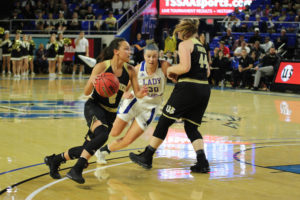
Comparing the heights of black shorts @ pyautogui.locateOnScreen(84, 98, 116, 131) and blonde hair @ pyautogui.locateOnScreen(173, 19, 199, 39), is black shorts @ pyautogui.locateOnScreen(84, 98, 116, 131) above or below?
below

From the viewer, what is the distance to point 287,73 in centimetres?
1772

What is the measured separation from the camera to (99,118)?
5.74 metres

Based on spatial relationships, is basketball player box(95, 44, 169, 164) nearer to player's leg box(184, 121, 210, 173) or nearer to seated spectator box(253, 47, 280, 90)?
player's leg box(184, 121, 210, 173)

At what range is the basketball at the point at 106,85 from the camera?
221 inches

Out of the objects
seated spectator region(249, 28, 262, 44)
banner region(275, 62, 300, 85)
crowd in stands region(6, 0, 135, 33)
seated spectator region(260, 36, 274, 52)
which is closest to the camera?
banner region(275, 62, 300, 85)

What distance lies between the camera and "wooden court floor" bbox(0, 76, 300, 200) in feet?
17.5

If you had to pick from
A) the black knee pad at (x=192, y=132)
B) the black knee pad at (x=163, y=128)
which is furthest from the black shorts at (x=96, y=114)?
the black knee pad at (x=192, y=132)

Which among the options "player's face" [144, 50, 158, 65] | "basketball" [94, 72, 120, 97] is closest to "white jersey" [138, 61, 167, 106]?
"player's face" [144, 50, 158, 65]

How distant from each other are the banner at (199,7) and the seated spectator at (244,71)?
838cm

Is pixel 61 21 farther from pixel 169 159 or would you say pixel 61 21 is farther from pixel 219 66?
pixel 169 159

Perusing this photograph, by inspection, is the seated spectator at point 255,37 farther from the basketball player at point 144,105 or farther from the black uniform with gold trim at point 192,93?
the black uniform with gold trim at point 192,93

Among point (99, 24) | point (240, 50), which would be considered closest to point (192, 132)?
point (240, 50)

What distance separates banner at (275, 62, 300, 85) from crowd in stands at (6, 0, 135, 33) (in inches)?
460

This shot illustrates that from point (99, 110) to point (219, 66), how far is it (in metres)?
14.1
